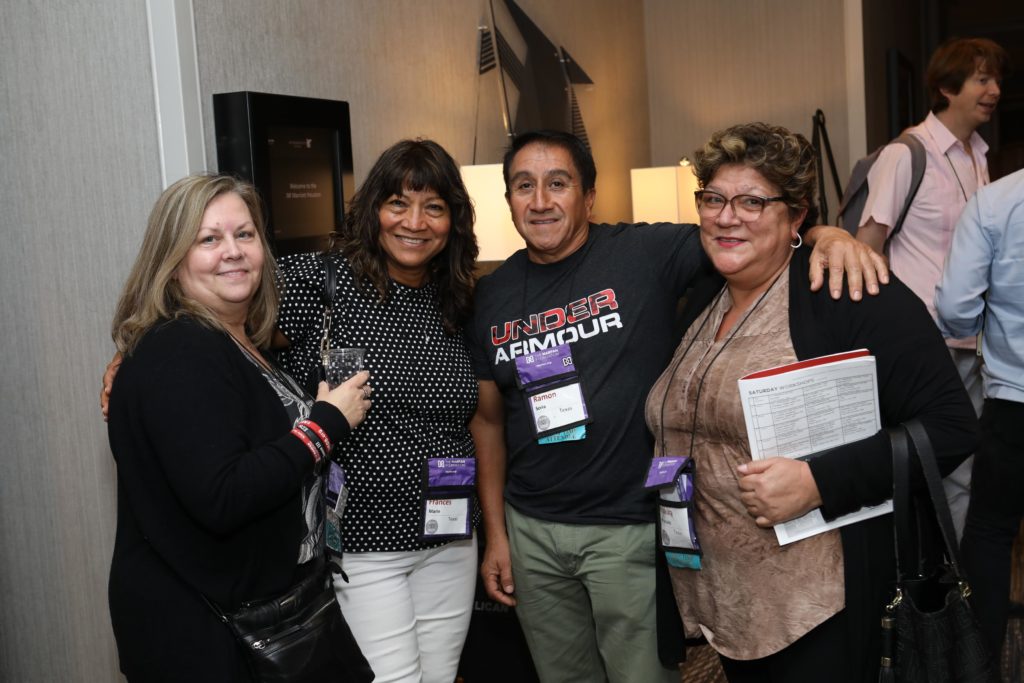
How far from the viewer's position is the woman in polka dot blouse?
2.06m

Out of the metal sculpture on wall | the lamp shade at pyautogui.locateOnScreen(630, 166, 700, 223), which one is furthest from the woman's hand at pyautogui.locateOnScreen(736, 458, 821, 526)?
the lamp shade at pyautogui.locateOnScreen(630, 166, 700, 223)

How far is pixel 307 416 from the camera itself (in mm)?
1847

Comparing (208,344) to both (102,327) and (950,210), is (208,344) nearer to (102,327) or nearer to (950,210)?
(102,327)

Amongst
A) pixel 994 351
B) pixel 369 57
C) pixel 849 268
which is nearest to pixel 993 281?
pixel 994 351

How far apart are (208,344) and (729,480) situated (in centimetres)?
94

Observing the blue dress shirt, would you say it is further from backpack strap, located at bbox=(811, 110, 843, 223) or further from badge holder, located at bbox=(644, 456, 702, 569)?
backpack strap, located at bbox=(811, 110, 843, 223)

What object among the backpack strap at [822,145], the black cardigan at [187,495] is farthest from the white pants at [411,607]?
the backpack strap at [822,145]

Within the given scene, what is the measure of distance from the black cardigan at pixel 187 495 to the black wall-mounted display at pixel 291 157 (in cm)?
82

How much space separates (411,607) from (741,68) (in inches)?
202

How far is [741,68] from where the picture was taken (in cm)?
634

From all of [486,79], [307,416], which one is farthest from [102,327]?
[486,79]

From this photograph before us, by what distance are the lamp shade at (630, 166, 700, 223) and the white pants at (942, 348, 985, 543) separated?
5.63 feet

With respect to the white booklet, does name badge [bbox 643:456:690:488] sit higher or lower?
lower

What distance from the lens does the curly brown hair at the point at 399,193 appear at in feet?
7.06
